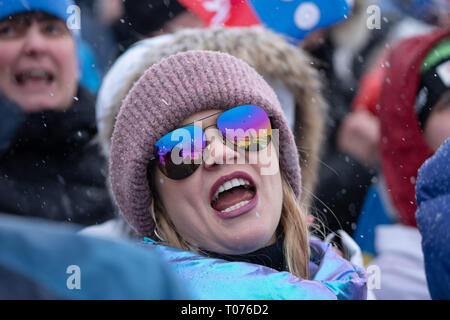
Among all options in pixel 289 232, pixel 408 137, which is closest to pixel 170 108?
pixel 289 232

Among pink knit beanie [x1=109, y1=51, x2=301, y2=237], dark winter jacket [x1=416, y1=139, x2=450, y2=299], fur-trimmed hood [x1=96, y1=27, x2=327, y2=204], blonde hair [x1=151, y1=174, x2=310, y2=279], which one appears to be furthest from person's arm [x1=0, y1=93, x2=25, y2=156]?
dark winter jacket [x1=416, y1=139, x2=450, y2=299]

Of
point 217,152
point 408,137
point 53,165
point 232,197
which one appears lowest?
point 53,165

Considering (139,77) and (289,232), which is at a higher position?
(139,77)

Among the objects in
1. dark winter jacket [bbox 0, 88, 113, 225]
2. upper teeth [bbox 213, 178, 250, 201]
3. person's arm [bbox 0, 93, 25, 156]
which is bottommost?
dark winter jacket [bbox 0, 88, 113, 225]

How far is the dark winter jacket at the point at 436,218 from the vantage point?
1251 mm

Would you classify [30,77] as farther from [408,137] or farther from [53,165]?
[408,137]

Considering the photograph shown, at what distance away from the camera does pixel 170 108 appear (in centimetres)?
149

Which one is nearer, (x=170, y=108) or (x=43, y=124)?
(x=170, y=108)

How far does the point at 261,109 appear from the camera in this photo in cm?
151

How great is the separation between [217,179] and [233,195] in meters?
0.06

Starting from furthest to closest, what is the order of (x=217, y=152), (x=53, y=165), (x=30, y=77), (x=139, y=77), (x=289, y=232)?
(x=53, y=165), (x=30, y=77), (x=139, y=77), (x=289, y=232), (x=217, y=152)

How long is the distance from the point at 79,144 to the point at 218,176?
1054mm

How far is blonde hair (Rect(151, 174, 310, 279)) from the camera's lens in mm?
1503

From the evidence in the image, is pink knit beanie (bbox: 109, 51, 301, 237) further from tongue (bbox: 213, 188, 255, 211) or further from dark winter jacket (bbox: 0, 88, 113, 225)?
dark winter jacket (bbox: 0, 88, 113, 225)
